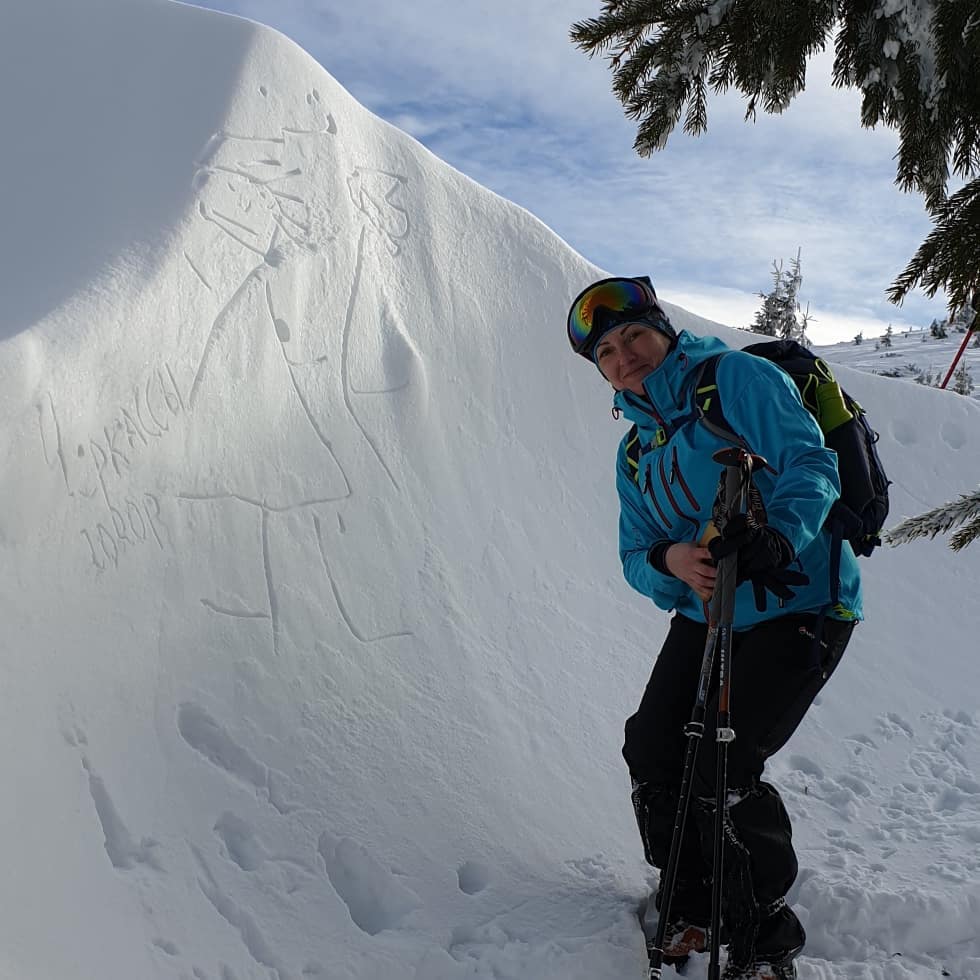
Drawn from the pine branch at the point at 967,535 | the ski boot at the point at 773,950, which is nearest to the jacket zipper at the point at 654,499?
the pine branch at the point at 967,535

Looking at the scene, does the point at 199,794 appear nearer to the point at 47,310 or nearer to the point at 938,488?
the point at 47,310

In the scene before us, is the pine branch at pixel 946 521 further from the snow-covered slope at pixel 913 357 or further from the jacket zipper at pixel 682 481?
the snow-covered slope at pixel 913 357

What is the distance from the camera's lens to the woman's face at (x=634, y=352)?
3184mm

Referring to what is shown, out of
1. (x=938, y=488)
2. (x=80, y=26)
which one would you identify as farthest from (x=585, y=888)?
(x=938, y=488)

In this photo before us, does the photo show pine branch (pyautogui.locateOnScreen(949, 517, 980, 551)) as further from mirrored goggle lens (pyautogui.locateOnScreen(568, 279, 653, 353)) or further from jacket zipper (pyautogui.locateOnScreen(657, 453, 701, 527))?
mirrored goggle lens (pyautogui.locateOnScreen(568, 279, 653, 353))

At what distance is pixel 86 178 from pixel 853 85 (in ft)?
16.7

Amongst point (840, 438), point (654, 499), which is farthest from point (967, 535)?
point (654, 499)

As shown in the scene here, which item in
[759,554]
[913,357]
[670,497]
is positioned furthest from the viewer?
[913,357]

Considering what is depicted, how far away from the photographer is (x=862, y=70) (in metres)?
2.24

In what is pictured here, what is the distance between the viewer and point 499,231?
30.5 feet

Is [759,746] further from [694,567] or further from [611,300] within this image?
[611,300]

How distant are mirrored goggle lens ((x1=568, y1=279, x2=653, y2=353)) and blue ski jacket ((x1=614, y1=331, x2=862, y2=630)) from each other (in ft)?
0.69

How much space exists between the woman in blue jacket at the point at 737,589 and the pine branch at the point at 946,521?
0.87 feet

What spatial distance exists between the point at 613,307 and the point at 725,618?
1.18 m
